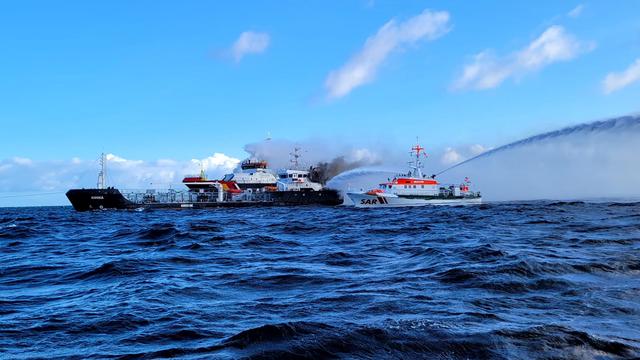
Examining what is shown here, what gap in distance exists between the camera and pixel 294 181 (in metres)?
100

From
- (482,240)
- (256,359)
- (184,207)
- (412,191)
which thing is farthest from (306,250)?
(184,207)

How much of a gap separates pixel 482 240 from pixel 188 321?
50.7 ft

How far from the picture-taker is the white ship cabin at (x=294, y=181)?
9912cm

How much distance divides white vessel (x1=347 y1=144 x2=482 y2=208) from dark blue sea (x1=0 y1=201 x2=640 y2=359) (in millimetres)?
51917

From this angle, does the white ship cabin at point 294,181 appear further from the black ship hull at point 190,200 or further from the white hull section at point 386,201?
the white hull section at point 386,201

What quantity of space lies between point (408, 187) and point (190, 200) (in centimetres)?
4428

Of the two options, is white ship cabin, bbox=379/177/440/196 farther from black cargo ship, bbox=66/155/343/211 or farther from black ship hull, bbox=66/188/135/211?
black ship hull, bbox=66/188/135/211

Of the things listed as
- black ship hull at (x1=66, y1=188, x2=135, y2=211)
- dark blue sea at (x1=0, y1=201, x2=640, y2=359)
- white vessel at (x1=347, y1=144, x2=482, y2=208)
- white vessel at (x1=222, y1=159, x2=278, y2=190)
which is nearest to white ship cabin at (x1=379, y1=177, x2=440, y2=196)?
white vessel at (x1=347, y1=144, x2=482, y2=208)

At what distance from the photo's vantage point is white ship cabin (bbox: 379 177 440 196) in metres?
72.3

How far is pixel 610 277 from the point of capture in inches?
460

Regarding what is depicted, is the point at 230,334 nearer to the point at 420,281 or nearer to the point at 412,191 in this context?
the point at 420,281

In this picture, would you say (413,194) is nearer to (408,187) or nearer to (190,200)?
(408,187)

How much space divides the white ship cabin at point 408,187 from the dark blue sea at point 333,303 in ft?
175

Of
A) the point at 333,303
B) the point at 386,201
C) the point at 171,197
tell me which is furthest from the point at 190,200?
the point at 333,303
